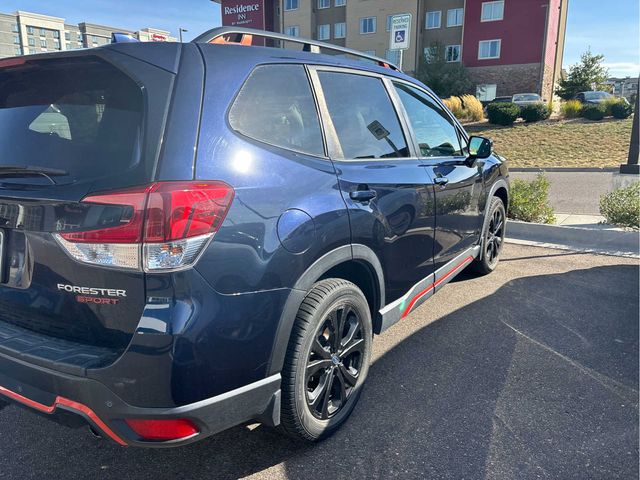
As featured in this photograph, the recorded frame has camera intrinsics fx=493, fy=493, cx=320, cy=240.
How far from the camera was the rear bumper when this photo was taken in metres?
1.77

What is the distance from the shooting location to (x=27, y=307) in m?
2.00

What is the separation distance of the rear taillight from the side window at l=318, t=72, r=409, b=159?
109 centimetres

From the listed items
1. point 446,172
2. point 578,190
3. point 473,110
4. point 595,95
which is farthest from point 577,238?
point 595,95

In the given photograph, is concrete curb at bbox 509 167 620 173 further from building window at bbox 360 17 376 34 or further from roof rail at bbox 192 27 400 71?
building window at bbox 360 17 376 34

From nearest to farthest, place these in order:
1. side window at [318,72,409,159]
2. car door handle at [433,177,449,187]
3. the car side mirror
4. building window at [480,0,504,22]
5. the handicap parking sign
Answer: side window at [318,72,409,159] → car door handle at [433,177,449,187] → the car side mirror → the handicap parking sign → building window at [480,0,504,22]

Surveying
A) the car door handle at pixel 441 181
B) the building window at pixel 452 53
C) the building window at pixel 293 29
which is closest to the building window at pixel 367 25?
the building window at pixel 293 29

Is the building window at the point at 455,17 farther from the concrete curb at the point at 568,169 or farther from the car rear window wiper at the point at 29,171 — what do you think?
the car rear window wiper at the point at 29,171

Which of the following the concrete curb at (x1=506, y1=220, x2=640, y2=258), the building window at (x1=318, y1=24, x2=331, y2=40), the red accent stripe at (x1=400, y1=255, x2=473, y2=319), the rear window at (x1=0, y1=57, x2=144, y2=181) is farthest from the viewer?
the building window at (x1=318, y1=24, x2=331, y2=40)

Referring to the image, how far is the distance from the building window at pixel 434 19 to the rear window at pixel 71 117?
46.4 meters

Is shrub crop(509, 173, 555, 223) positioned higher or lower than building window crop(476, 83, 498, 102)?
lower

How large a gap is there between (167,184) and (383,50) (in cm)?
4744

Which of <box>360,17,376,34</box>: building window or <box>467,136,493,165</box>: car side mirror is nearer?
<box>467,136,493,165</box>: car side mirror

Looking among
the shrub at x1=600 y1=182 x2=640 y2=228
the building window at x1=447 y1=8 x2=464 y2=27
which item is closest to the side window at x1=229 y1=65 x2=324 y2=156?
the shrub at x1=600 y1=182 x2=640 y2=228

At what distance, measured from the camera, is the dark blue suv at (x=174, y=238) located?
1.75 meters
